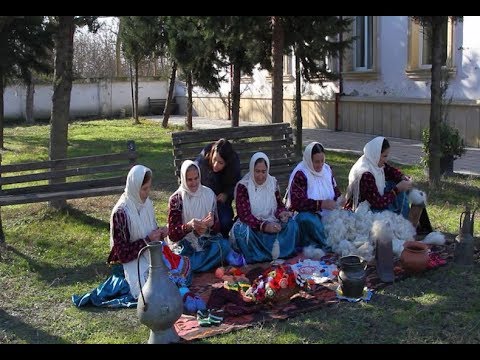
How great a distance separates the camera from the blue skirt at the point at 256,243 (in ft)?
20.0

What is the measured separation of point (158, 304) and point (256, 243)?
7.11ft

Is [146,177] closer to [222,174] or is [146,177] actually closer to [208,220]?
[208,220]

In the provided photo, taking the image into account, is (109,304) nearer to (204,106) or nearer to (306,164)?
(306,164)

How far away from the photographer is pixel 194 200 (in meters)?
5.91

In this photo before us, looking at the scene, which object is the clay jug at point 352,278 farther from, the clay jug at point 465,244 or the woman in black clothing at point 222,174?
the woman in black clothing at point 222,174

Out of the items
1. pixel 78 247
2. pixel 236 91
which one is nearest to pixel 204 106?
pixel 236 91

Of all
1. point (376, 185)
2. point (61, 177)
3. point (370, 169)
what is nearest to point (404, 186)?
point (376, 185)

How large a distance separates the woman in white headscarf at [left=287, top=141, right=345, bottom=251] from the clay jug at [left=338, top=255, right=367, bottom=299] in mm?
1366

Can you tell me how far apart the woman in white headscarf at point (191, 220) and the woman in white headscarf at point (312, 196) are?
3.07 feet

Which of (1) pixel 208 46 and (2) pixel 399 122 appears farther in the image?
(2) pixel 399 122

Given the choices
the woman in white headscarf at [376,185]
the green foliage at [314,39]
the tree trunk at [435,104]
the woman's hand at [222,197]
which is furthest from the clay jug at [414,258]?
the tree trunk at [435,104]

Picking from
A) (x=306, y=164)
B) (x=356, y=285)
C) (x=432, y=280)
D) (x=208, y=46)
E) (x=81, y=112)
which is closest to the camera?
(x=356, y=285)

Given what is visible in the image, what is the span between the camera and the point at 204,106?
24906mm
